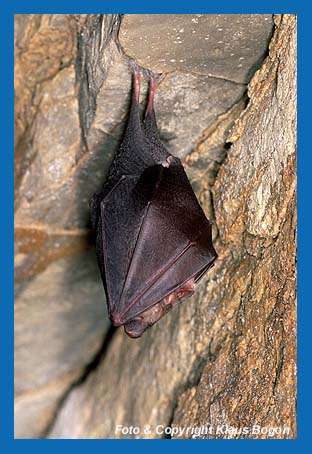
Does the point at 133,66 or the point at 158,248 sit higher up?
the point at 133,66

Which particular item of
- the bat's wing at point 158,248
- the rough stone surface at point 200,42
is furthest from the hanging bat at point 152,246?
the rough stone surface at point 200,42

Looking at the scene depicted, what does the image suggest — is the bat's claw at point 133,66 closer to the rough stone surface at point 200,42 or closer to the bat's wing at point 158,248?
the rough stone surface at point 200,42

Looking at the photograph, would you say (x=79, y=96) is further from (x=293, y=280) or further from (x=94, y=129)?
(x=293, y=280)

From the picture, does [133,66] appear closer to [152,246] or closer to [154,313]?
[152,246]

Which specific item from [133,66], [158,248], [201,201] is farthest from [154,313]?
[133,66]

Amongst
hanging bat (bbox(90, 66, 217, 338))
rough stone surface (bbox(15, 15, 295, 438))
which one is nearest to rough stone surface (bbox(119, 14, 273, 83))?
rough stone surface (bbox(15, 15, 295, 438))

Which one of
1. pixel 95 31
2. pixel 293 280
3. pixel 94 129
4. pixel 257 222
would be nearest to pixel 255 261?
pixel 257 222

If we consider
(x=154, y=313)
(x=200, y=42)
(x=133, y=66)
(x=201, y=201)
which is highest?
(x=200, y=42)

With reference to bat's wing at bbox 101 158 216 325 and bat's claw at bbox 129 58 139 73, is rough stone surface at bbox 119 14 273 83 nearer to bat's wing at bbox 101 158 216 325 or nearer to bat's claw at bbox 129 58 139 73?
bat's claw at bbox 129 58 139 73
